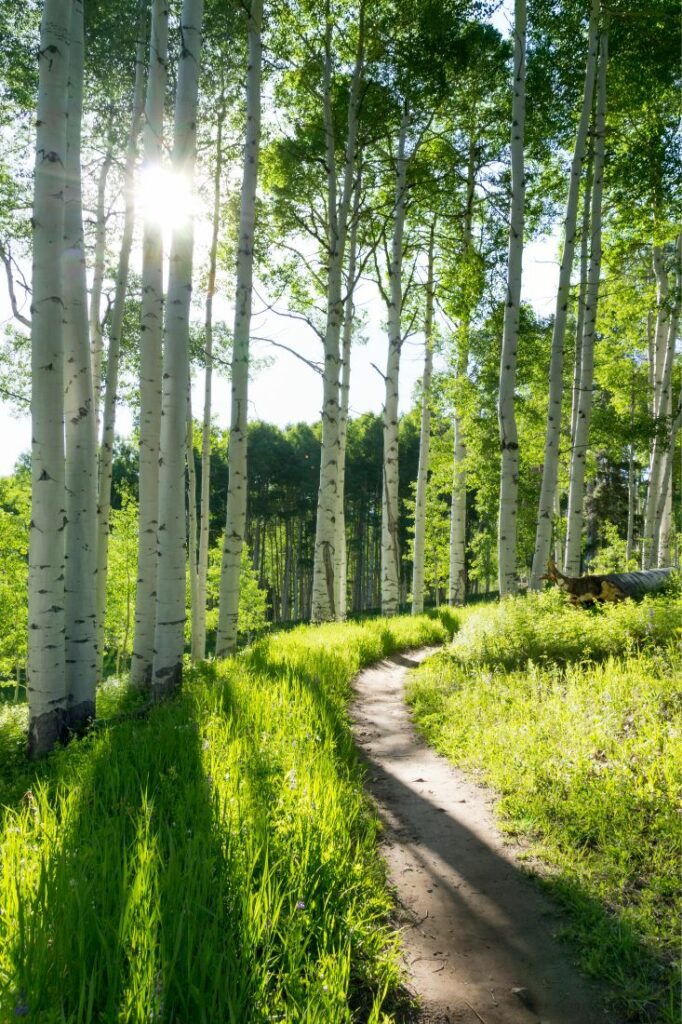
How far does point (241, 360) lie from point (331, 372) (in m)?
2.70

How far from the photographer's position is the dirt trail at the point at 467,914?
238cm

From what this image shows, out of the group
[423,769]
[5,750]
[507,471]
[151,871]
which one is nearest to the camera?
[151,871]

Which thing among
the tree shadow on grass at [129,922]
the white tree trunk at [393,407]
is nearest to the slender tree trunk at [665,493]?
the white tree trunk at [393,407]

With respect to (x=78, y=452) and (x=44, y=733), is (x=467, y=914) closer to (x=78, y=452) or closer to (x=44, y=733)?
(x=44, y=733)

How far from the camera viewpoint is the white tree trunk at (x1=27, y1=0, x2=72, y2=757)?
17.3 feet

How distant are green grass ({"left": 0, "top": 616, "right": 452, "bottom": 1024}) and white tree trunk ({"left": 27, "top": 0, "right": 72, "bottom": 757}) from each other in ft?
5.58

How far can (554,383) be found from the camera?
10227 millimetres

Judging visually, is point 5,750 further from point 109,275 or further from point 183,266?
point 109,275

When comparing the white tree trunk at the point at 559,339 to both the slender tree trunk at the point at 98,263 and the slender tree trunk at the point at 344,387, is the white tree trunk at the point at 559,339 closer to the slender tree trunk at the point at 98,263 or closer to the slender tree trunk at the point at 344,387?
the slender tree trunk at the point at 344,387

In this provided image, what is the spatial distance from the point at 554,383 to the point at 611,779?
7787 millimetres

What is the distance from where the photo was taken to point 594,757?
13.9 ft

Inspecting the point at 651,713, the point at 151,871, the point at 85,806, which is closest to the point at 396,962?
the point at 151,871

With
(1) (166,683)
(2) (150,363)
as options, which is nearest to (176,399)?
(2) (150,363)

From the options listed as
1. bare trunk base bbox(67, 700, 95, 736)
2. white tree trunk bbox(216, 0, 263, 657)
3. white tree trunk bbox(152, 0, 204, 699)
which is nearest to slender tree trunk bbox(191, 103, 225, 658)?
white tree trunk bbox(216, 0, 263, 657)
